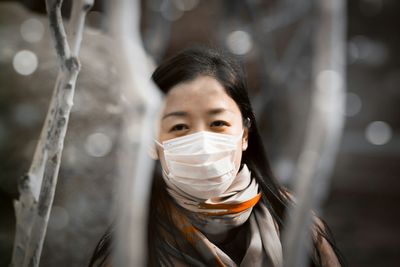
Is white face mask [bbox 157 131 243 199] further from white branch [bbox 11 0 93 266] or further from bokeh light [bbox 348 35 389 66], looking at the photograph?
bokeh light [bbox 348 35 389 66]

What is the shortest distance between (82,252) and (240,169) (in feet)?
0.94

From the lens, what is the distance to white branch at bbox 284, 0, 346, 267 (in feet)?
2.03

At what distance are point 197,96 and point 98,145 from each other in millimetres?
347

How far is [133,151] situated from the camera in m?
0.56

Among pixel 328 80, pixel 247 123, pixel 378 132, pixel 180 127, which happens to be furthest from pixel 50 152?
pixel 378 132

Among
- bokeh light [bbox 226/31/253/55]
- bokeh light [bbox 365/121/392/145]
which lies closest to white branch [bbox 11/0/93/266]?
bokeh light [bbox 226/31/253/55]

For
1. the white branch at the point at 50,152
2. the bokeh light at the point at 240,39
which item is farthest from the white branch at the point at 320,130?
the bokeh light at the point at 240,39

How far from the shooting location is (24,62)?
3.27ft

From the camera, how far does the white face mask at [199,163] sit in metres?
0.70

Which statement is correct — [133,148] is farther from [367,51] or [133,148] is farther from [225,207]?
[367,51]

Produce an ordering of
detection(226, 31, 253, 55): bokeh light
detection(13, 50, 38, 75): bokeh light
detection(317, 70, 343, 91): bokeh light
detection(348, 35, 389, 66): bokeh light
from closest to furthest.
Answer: detection(317, 70, 343, 91): bokeh light → detection(13, 50, 38, 75): bokeh light → detection(226, 31, 253, 55): bokeh light → detection(348, 35, 389, 66): bokeh light

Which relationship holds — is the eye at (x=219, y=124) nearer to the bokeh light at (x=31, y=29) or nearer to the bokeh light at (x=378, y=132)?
the bokeh light at (x=31, y=29)

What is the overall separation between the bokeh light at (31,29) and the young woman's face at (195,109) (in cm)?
46

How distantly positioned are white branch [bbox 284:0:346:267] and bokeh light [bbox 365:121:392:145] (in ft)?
5.31
